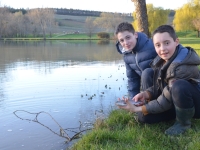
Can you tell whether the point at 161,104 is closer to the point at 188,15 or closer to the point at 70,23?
the point at 188,15

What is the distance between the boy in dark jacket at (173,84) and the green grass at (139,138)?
0.41ft

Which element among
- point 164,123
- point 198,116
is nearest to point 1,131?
point 164,123

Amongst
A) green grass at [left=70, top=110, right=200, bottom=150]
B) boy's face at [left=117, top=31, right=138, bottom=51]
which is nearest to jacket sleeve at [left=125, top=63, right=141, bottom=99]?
boy's face at [left=117, top=31, right=138, bottom=51]

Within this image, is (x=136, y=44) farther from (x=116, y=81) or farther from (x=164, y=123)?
(x=116, y=81)

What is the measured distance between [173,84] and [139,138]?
2.52ft

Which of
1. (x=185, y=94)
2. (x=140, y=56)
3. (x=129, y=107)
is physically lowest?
(x=129, y=107)

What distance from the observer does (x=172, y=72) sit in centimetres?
316

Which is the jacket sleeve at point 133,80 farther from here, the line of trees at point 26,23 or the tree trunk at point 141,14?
the line of trees at point 26,23

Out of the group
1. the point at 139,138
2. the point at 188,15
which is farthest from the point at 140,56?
the point at 188,15

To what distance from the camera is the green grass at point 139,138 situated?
3.09 m

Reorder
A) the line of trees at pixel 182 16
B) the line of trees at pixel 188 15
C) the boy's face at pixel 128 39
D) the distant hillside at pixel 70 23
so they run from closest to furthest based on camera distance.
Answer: the boy's face at pixel 128 39, the line of trees at pixel 182 16, the line of trees at pixel 188 15, the distant hillside at pixel 70 23

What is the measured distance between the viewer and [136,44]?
4.06m

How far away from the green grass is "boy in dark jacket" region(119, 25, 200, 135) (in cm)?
12

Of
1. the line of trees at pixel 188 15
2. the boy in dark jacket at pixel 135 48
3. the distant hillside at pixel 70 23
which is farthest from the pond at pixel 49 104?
the distant hillside at pixel 70 23
